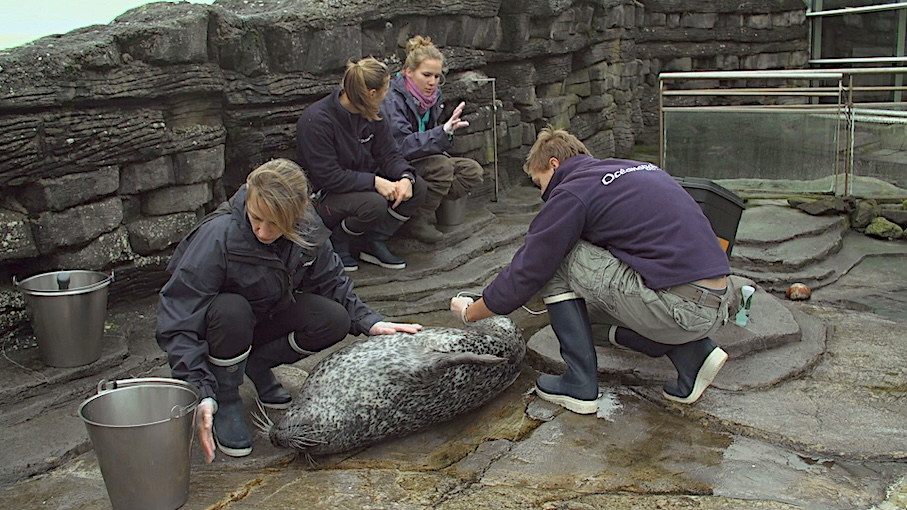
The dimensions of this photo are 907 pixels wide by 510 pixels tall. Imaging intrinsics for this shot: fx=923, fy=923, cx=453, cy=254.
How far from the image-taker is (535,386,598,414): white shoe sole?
415 cm

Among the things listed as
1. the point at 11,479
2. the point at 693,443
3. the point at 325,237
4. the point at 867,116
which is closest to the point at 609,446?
the point at 693,443

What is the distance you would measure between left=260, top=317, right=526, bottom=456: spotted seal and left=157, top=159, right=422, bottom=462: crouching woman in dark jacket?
116mm

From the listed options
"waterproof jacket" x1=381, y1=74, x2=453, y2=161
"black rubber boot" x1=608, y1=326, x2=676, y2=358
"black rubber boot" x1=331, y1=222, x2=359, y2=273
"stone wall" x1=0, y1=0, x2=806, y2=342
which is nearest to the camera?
"black rubber boot" x1=608, y1=326, x2=676, y2=358

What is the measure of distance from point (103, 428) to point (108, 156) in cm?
226

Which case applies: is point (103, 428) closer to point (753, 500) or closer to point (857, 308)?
point (753, 500)

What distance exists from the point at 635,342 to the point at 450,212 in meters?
2.88

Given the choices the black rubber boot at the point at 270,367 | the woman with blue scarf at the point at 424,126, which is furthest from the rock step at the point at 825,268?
the black rubber boot at the point at 270,367

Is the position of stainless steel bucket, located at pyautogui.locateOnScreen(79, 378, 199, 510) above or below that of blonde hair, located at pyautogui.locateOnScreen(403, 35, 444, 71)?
below

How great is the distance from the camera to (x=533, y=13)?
8.82 metres

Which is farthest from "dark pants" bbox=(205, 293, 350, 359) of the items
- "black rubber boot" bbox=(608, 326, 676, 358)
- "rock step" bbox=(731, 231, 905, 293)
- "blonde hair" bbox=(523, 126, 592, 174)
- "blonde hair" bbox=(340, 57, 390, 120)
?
"rock step" bbox=(731, 231, 905, 293)

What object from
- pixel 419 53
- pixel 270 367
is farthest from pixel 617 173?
pixel 419 53

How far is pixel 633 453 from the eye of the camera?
3.79 m

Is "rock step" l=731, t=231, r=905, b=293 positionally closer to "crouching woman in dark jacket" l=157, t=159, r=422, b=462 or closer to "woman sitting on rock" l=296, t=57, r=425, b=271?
"woman sitting on rock" l=296, t=57, r=425, b=271

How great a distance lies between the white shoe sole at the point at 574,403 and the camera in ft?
13.6
